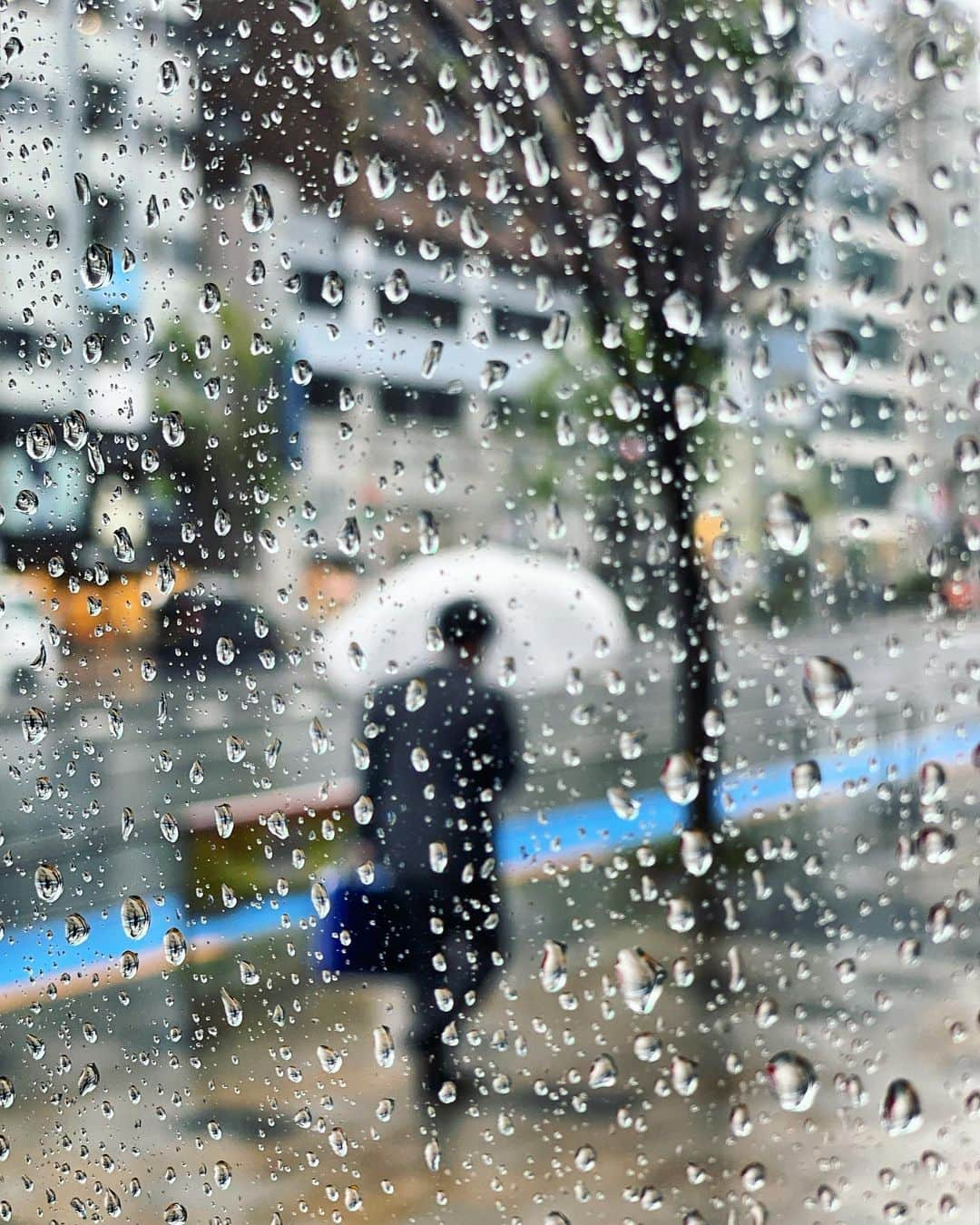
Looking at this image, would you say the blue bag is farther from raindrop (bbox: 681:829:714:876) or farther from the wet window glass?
raindrop (bbox: 681:829:714:876)

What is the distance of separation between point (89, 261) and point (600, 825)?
63cm

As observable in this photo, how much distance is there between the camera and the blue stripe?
1.81 feet

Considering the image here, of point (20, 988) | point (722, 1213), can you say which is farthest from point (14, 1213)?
point (722, 1213)

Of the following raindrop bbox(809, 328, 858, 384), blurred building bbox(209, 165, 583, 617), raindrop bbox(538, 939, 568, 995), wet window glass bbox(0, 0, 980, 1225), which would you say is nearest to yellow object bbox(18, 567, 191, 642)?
wet window glass bbox(0, 0, 980, 1225)

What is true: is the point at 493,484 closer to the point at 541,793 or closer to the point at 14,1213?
the point at 541,793

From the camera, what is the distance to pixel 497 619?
0.67m

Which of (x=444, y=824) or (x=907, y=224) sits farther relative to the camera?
(x=444, y=824)

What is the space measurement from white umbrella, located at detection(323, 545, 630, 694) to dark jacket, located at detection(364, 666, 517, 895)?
0.07ft

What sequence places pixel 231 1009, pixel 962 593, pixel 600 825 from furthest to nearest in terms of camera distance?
pixel 231 1009, pixel 600 825, pixel 962 593

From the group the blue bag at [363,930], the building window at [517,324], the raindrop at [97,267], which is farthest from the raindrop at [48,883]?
the building window at [517,324]

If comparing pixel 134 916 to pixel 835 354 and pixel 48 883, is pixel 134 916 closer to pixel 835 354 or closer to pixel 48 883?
pixel 48 883

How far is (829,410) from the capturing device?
22.3 inches

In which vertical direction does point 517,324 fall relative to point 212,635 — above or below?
above

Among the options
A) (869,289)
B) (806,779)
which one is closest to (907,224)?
(869,289)
